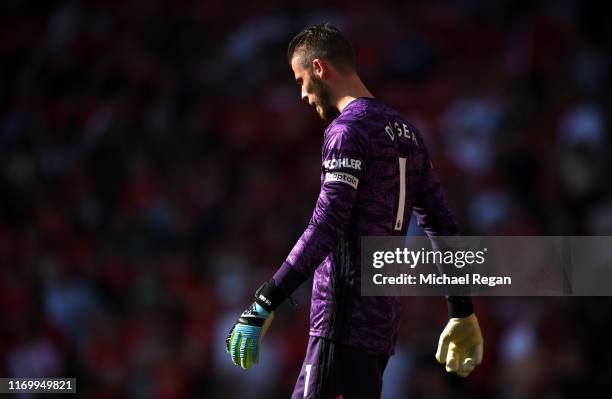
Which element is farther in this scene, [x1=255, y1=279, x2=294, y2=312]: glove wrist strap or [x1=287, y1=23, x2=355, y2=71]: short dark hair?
[x1=287, y1=23, x2=355, y2=71]: short dark hair

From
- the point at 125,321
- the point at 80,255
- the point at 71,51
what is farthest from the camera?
the point at 71,51

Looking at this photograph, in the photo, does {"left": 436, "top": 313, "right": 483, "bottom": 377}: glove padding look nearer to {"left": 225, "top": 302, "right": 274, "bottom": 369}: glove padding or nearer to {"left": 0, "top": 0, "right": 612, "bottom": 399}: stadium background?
{"left": 225, "top": 302, "right": 274, "bottom": 369}: glove padding

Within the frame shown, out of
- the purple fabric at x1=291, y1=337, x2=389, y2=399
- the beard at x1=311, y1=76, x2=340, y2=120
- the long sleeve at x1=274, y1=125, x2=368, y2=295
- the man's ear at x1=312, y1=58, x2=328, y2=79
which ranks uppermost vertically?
the man's ear at x1=312, y1=58, x2=328, y2=79

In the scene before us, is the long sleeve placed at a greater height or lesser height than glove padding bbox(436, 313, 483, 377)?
greater

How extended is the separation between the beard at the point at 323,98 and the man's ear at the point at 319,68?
19mm

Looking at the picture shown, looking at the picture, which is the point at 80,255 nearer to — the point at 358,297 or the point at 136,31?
the point at 136,31

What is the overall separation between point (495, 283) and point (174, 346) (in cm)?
423

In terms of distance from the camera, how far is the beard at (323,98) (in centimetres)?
392

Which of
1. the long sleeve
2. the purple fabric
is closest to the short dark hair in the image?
the long sleeve

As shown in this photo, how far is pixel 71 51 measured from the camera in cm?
1183

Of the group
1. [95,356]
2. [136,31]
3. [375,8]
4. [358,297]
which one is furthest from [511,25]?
[358,297]

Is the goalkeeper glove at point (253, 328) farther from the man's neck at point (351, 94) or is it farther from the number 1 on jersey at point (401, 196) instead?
the man's neck at point (351, 94)

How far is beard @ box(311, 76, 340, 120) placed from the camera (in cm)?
392

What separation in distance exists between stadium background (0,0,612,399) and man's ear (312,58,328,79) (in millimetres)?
3806
